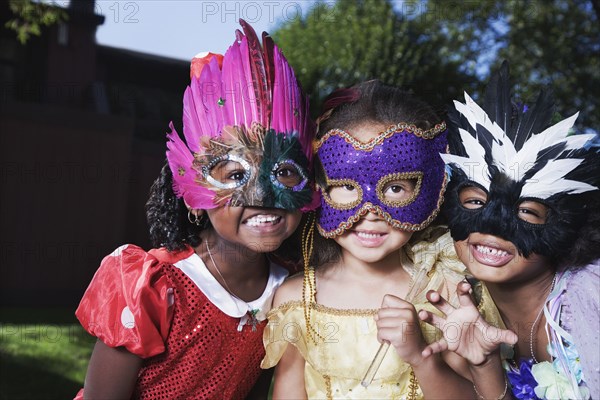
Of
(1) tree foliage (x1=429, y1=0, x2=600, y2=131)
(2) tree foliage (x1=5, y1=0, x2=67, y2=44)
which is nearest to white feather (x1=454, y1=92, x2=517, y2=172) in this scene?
(2) tree foliage (x1=5, y1=0, x2=67, y2=44)

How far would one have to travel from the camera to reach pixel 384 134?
99.4 inches

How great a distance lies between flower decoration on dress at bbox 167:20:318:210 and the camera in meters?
2.50

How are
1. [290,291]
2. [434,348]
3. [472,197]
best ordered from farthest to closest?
[290,291] → [472,197] → [434,348]

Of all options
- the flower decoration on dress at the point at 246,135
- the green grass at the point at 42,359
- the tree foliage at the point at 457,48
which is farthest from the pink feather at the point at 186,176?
the tree foliage at the point at 457,48

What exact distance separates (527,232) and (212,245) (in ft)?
4.03

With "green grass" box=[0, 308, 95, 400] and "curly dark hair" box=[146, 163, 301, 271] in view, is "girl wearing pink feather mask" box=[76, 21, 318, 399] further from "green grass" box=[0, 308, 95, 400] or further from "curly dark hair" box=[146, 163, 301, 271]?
"green grass" box=[0, 308, 95, 400]

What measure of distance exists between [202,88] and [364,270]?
939 millimetres

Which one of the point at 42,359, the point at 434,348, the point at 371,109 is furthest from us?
the point at 42,359

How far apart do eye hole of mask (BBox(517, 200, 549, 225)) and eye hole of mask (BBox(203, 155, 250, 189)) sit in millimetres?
967

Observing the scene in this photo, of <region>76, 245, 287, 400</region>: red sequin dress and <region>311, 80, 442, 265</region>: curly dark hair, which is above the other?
<region>311, 80, 442, 265</region>: curly dark hair

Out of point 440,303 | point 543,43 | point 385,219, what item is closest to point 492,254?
point 440,303

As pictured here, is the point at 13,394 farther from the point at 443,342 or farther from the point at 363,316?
the point at 443,342

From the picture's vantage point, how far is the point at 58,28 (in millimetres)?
12930

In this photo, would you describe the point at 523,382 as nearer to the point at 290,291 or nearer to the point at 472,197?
the point at 472,197
